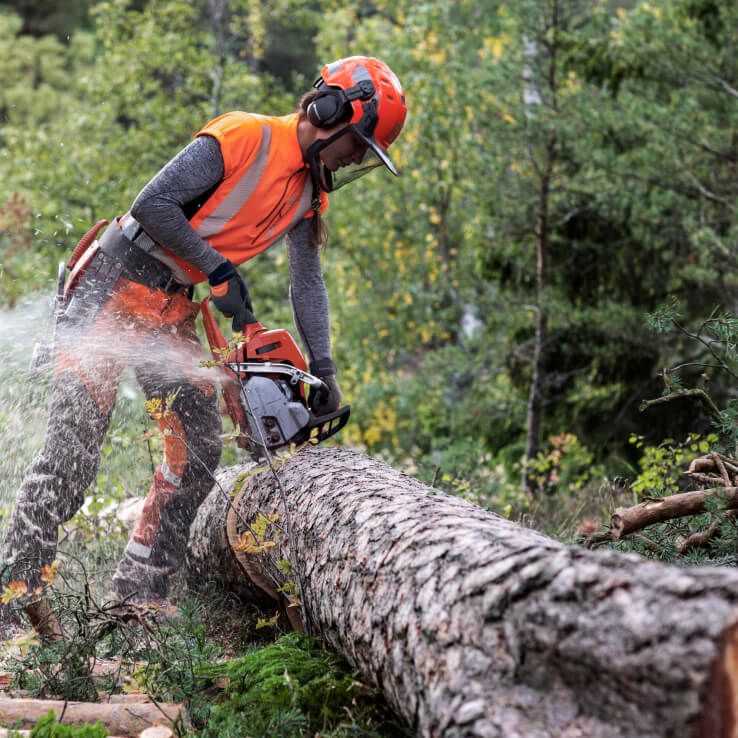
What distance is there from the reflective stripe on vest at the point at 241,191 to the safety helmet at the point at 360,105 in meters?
0.22

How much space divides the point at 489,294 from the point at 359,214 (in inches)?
143

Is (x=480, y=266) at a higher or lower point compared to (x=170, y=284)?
lower

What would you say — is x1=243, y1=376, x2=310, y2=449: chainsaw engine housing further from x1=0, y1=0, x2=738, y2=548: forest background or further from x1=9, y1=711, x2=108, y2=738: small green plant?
x1=9, y1=711, x2=108, y2=738: small green plant

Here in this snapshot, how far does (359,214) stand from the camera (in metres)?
12.0

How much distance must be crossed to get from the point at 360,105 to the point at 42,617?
2432mm

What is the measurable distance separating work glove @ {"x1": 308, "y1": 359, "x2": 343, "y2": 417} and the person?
0.02 metres

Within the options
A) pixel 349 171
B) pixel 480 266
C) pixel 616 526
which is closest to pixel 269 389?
pixel 349 171

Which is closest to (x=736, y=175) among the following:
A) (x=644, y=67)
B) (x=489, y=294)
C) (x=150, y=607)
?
(x=644, y=67)

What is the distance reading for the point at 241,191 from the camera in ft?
12.7

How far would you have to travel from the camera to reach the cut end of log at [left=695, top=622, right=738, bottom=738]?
58.4 inches

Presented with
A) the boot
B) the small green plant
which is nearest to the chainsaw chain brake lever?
the boot

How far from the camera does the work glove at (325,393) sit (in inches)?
158

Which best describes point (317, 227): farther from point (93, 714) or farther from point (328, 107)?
point (93, 714)

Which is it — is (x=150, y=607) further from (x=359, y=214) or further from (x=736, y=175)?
(x=359, y=214)
